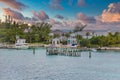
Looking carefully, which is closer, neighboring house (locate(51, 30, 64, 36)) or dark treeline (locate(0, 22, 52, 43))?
dark treeline (locate(0, 22, 52, 43))

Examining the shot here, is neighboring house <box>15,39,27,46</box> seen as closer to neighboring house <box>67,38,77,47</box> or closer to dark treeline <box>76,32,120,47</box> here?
neighboring house <box>67,38,77,47</box>

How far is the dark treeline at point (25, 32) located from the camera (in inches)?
2589

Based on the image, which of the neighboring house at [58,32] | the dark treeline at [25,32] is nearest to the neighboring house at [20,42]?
the dark treeline at [25,32]

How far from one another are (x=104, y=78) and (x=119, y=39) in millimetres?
42146

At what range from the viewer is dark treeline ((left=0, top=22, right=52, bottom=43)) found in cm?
6575

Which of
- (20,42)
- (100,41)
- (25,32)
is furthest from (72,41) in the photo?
(25,32)

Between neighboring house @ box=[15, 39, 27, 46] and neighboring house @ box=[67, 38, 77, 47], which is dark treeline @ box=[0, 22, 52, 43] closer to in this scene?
neighboring house @ box=[15, 39, 27, 46]

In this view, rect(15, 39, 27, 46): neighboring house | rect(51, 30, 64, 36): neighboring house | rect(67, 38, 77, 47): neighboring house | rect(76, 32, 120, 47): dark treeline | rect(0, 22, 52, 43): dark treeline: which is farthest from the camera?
rect(51, 30, 64, 36): neighboring house

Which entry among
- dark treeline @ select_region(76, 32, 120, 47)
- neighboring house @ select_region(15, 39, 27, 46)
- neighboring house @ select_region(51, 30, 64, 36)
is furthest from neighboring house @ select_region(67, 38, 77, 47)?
neighboring house @ select_region(51, 30, 64, 36)

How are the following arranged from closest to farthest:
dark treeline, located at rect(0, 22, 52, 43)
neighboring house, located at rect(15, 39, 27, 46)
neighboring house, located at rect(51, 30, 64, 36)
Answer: neighboring house, located at rect(15, 39, 27, 46), dark treeline, located at rect(0, 22, 52, 43), neighboring house, located at rect(51, 30, 64, 36)

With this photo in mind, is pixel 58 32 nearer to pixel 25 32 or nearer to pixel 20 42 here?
pixel 25 32

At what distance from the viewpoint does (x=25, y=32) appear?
72562 millimetres

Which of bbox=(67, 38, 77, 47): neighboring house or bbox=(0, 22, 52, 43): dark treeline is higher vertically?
bbox=(0, 22, 52, 43): dark treeline

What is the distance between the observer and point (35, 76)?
805 inches
